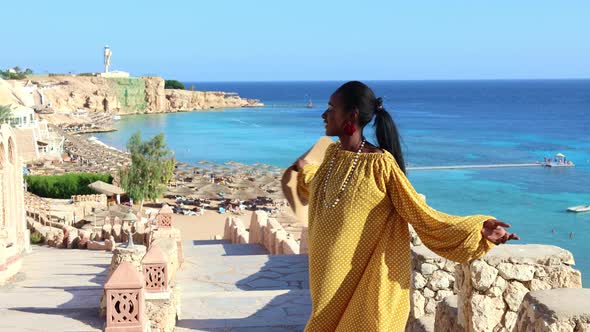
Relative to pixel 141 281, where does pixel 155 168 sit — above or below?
below

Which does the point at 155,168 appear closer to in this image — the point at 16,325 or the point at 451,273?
the point at 16,325

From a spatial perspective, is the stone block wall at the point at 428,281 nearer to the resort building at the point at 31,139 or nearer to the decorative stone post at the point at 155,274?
the decorative stone post at the point at 155,274

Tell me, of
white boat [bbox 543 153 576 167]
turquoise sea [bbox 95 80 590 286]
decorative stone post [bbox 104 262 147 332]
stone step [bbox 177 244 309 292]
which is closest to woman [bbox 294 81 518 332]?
turquoise sea [bbox 95 80 590 286]

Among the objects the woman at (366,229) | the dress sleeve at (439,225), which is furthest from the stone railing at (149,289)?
the dress sleeve at (439,225)

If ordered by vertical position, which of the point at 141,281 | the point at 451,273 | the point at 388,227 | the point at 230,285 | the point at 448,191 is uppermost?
the point at 388,227

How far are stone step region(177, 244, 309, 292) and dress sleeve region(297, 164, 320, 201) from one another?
243 inches

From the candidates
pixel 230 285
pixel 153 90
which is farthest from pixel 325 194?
pixel 153 90

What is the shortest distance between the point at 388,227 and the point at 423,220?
5.8 inches

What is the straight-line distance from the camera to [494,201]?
127ft

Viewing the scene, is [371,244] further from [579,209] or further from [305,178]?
[579,209]

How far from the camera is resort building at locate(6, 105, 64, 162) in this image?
44.8 metres

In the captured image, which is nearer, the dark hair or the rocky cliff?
the dark hair

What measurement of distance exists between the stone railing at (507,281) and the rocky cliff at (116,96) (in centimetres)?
8426

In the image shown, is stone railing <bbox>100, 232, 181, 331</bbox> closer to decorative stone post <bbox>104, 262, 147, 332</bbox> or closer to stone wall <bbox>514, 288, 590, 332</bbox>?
decorative stone post <bbox>104, 262, 147, 332</bbox>
